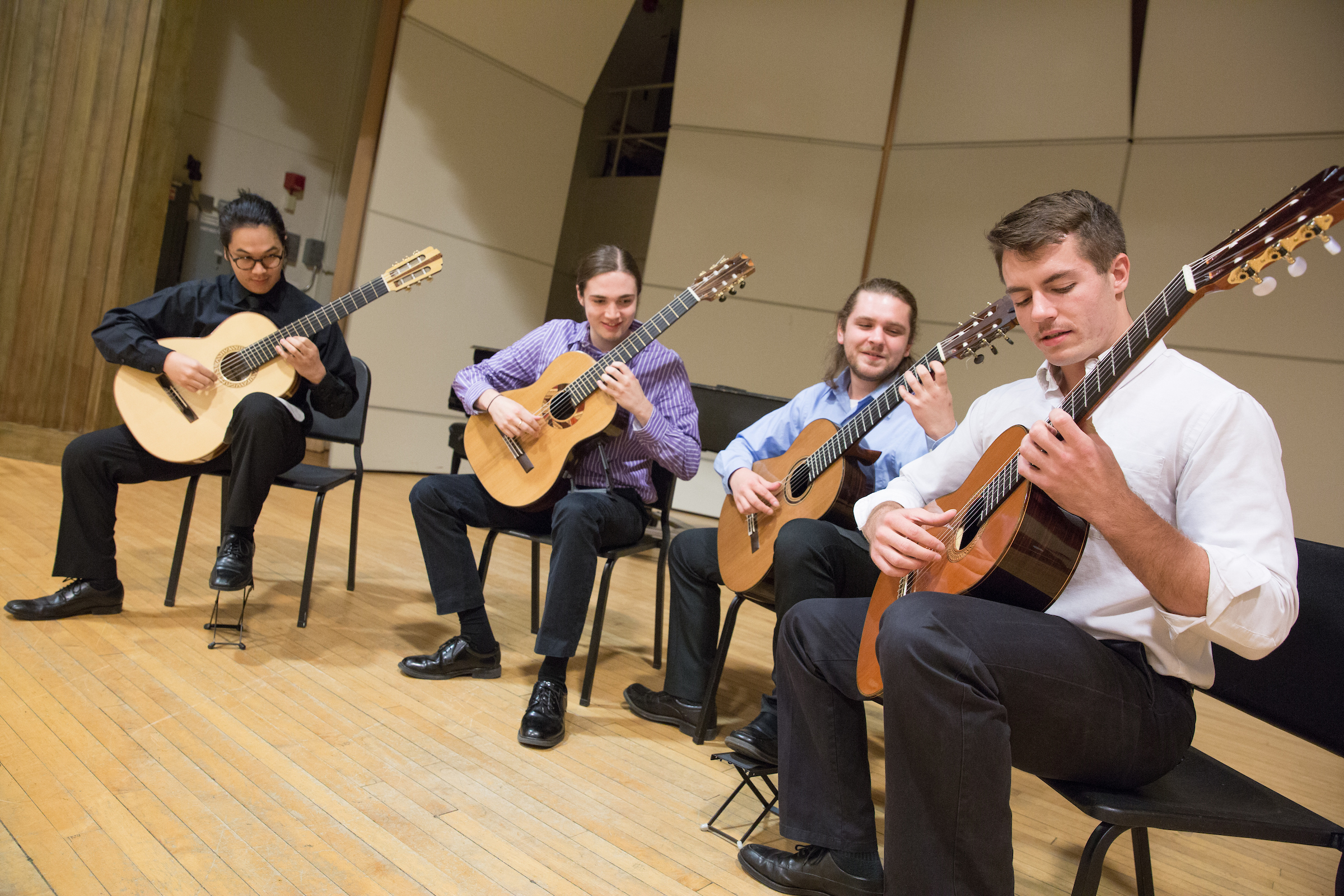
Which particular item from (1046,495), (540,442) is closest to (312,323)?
(540,442)

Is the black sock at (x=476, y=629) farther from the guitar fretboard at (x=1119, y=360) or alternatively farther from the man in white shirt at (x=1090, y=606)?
the guitar fretboard at (x=1119, y=360)

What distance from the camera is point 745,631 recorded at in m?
3.37

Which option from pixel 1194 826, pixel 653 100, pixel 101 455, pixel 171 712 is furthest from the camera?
pixel 653 100

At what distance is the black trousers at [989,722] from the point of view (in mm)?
1097

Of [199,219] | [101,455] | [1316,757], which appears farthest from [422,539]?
[199,219]

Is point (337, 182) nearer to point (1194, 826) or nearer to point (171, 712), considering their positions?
point (171, 712)

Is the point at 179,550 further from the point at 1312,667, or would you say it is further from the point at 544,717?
the point at 1312,667

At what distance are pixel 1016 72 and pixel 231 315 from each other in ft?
15.6

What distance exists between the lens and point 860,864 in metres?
1.42

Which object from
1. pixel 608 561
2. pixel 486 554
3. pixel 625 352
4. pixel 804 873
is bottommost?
pixel 804 873

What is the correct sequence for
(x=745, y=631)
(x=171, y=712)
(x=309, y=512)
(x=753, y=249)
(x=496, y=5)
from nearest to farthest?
(x=171, y=712) < (x=745, y=631) < (x=309, y=512) < (x=496, y=5) < (x=753, y=249)

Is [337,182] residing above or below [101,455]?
above

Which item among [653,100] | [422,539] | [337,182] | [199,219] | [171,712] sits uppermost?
[653,100]

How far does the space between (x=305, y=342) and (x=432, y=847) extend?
1.46m
